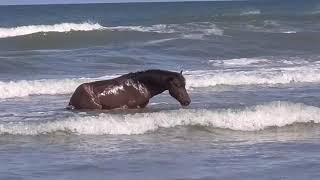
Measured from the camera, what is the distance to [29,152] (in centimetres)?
860


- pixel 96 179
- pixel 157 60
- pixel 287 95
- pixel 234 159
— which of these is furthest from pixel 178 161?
pixel 157 60

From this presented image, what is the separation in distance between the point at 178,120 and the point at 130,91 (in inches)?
64.5

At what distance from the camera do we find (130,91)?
11672mm

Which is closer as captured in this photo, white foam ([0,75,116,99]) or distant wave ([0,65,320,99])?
white foam ([0,75,116,99])

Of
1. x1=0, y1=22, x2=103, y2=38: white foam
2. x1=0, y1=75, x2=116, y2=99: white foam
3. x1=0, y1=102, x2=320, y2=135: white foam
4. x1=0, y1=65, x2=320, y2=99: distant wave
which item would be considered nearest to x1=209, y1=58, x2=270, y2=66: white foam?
x1=0, y1=65, x2=320, y2=99: distant wave

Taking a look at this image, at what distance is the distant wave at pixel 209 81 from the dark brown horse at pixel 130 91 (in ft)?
9.09

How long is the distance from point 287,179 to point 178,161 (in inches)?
52.8

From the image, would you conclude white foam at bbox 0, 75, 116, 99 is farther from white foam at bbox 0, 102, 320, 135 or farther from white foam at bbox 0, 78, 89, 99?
white foam at bbox 0, 102, 320, 135

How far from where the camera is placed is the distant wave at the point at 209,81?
565 inches

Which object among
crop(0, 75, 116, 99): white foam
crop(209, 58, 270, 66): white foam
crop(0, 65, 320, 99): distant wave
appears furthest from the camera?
crop(209, 58, 270, 66): white foam

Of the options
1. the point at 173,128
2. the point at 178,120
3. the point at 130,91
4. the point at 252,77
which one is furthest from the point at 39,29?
the point at 173,128

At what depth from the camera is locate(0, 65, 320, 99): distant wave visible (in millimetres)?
14359

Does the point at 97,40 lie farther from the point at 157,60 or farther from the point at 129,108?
the point at 129,108

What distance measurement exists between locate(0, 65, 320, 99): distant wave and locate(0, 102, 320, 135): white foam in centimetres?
414
